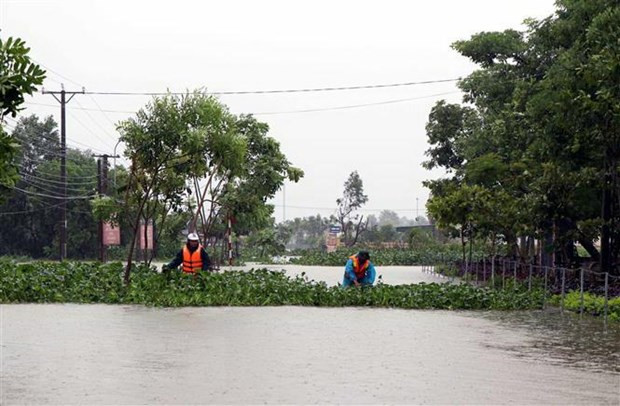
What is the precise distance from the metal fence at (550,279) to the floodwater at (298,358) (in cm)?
267

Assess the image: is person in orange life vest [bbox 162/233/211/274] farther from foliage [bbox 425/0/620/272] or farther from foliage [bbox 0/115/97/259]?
foliage [bbox 0/115/97/259]

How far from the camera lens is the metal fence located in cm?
2327

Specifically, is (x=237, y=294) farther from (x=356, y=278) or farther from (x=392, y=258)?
(x=392, y=258)

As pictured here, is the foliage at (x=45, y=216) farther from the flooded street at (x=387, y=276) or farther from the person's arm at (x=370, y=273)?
the person's arm at (x=370, y=273)

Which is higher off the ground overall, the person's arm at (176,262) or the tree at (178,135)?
the tree at (178,135)

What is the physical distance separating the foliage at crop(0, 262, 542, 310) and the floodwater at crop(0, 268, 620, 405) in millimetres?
2104

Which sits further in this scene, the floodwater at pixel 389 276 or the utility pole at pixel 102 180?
the utility pole at pixel 102 180

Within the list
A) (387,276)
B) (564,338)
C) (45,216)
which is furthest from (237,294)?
(45,216)

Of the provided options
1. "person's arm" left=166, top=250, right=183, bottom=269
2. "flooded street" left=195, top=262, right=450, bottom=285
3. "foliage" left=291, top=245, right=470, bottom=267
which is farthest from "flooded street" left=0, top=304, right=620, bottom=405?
"foliage" left=291, top=245, right=470, bottom=267

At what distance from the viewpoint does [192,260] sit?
23.2 m

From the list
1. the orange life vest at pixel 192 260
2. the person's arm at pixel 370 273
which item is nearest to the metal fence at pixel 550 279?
the person's arm at pixel 370 273

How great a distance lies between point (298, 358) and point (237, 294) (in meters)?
10.1

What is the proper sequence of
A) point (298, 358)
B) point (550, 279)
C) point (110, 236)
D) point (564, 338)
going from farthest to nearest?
1. point (110, 236)
2. point (550, 279)
3. point (564, 338)
4. point (298, 358)

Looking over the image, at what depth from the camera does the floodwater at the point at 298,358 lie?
10.3 m
